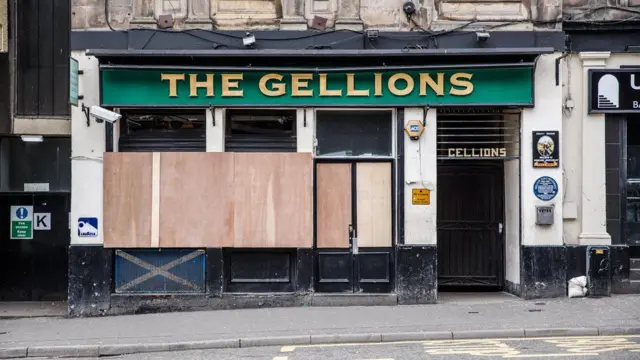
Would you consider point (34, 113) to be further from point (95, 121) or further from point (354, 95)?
point (354, 95)

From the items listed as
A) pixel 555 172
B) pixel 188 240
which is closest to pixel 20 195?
pixel 188 240

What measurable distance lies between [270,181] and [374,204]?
6.43 feet

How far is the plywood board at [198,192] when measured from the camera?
13.6 m

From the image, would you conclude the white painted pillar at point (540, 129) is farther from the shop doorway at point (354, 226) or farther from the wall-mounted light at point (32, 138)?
the wall-mounted light at point (32, 138)

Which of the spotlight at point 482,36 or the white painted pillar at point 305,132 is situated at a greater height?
the spotlight at point 482,36

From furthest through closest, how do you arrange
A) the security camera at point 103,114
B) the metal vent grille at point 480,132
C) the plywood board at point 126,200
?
the metal vent grille at point 480,132
the plywood board at point 126,200
the security camera at point 103,114

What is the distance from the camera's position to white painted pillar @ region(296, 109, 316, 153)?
13.7 meters

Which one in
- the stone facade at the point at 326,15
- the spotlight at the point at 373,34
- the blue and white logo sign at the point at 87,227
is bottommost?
the blue and white logo sign at the point at 87,227

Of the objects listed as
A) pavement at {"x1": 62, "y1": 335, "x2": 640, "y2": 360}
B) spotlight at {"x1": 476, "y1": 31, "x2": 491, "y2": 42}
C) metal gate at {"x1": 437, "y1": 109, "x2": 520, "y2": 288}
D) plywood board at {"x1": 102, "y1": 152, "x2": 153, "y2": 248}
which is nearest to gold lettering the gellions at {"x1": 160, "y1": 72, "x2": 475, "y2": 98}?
spotlight at {"x1": 476, "y1": 31, "x2": 491, "y2": 42}

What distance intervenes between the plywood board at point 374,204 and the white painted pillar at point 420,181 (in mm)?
352

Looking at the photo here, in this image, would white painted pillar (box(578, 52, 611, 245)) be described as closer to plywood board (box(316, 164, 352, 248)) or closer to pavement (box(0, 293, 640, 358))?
pavement (box(0, 293, 640, 358))

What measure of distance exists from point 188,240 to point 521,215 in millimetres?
6125


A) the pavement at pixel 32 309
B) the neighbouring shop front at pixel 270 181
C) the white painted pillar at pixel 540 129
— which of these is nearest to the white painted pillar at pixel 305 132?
the neighbouring shop front at pixel 270 181

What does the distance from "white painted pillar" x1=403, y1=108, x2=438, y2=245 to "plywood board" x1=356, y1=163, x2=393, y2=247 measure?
35 centimetres
